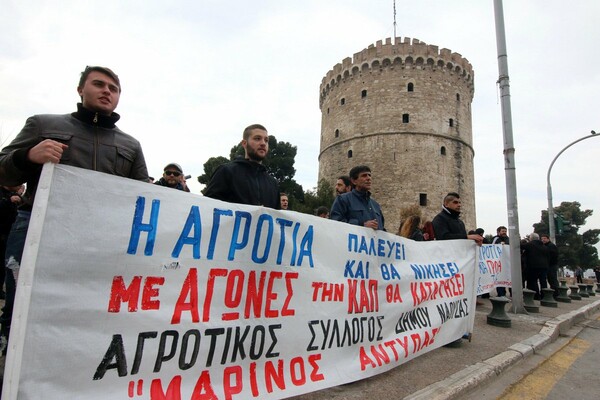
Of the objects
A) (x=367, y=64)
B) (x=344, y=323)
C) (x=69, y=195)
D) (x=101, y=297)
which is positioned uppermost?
(x=367, y=64)

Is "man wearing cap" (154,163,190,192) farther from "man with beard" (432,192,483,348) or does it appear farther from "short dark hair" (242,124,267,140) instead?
"man with beard" (432,192,483,348)

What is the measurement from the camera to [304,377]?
2.40m

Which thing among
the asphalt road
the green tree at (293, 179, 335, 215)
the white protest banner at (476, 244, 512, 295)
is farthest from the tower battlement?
the asphalt road

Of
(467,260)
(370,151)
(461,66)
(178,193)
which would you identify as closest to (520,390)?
(467,260)

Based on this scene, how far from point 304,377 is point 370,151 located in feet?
90.6

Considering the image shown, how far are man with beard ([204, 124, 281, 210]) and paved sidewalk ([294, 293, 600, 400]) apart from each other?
1530mm

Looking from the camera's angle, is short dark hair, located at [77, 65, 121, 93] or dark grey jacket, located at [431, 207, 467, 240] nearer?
short dark hair, located at [77, 65, 121, 93]

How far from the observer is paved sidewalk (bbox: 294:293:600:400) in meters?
2.67

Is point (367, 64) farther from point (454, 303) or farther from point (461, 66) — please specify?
point (454, 303)

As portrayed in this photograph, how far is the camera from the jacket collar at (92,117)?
2.11 metres

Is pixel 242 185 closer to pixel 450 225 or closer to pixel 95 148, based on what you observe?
pixel 95 148

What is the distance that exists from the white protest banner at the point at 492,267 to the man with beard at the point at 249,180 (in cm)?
601

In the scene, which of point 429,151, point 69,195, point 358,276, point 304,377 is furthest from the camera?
point 429,151

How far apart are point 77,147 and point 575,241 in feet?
161
